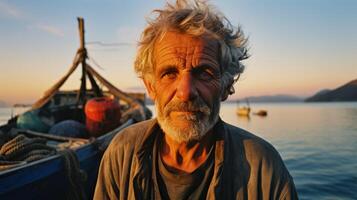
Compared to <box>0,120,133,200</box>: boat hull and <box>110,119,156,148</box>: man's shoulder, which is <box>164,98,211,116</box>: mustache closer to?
<box>110,119,156,148</box>: man's shoulder

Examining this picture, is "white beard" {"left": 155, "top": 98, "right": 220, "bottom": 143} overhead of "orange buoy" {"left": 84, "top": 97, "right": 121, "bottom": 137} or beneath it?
overhead

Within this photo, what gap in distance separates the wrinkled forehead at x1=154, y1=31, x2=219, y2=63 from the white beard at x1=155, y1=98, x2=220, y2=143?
1.08 ft

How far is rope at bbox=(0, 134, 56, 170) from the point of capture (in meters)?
4.06

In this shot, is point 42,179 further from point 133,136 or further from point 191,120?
point 191,120

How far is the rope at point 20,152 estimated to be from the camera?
4.06 m

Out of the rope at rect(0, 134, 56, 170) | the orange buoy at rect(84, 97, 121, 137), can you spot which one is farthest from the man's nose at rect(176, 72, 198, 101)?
the orange buoy at rect(84, 97, 121, 137)

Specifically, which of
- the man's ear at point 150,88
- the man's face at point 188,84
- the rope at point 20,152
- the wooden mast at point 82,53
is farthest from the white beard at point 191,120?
the wooden mast at point 82,53

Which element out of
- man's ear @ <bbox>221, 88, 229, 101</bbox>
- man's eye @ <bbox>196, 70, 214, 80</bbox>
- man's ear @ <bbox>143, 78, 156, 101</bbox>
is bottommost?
man's ear @ <bbox>221, 88, 229, 101</bbox>

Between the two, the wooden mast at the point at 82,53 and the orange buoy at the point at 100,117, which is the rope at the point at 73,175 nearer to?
the orange buoy at the point at 100,117

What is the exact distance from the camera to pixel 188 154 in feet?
7.31

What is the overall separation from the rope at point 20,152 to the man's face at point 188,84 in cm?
285

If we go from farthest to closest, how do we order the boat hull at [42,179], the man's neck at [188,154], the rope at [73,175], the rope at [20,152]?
the rope at [73,175] → the rope at [20,152] → the boat hull at [42,179] → the man's neck at [188,154]

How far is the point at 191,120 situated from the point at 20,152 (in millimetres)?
3325

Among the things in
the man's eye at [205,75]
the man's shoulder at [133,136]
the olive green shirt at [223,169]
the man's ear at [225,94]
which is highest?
Answer: the man's eye at [205,75]
